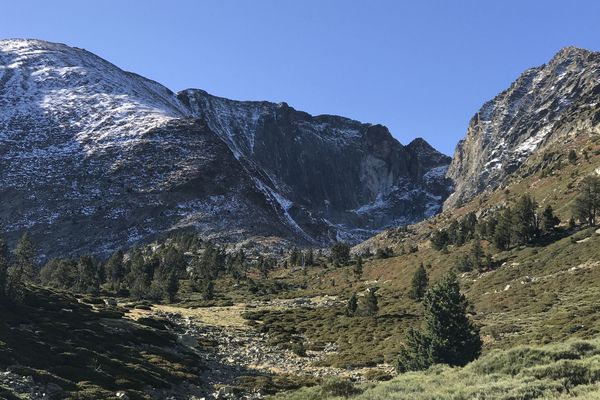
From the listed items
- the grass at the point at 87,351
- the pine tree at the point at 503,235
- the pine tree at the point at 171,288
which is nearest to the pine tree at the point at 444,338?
the grass at the point at 87,351

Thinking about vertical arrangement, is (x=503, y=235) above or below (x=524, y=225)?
below

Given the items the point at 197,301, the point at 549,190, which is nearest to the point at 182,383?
the point at 197,301

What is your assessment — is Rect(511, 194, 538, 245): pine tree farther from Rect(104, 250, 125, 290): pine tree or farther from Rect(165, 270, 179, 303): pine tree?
Rect(104, 250, 125, 290): pine tree

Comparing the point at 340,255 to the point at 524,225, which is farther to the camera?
the point at 340,255

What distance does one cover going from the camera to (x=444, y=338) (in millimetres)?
36500

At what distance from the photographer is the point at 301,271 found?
15425cm

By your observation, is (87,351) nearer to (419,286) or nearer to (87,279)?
(419,286)

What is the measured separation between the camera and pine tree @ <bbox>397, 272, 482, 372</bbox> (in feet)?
118

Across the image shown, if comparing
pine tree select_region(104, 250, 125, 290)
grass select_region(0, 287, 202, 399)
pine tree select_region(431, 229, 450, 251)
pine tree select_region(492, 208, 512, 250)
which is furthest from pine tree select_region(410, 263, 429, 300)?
pine tree select_region(104, 250, 125, 290)

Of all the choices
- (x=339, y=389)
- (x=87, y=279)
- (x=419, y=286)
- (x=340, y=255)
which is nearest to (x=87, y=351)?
(x=339, y=389)

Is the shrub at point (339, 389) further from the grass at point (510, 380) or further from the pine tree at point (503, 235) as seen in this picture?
the pine tree at point (503, 235)

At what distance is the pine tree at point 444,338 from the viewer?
1419 inches

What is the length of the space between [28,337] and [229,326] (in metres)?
35.4

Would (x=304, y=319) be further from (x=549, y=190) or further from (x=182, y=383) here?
(x=549, y=190)
